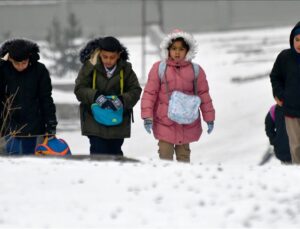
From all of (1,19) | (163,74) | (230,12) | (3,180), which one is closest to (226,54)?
(230,12)

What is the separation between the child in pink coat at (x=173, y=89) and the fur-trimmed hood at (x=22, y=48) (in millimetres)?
926

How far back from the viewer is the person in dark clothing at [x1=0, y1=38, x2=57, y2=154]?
25.7ft

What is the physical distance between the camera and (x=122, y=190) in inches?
222

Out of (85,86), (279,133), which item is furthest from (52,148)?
(279,133)

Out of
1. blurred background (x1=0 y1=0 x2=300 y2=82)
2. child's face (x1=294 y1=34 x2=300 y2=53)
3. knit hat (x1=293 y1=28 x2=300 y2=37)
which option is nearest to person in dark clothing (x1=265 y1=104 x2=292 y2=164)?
→ child's face (x1=294 y1=34 x2=300 y2=53)

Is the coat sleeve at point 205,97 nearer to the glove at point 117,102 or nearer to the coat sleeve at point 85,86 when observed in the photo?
the glove at point 117,102

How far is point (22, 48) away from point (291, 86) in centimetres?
216

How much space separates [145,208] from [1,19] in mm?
43241

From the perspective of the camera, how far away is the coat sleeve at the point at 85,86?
7.82m

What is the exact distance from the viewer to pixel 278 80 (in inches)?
321

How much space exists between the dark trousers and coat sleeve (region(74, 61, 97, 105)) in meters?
0.32

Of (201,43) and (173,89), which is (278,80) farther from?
(201,43)

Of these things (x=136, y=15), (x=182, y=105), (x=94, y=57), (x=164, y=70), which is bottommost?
(x=136, y=15)

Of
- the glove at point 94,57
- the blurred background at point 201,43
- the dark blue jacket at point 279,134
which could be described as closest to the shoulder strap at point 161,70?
the glove at point 94,57
